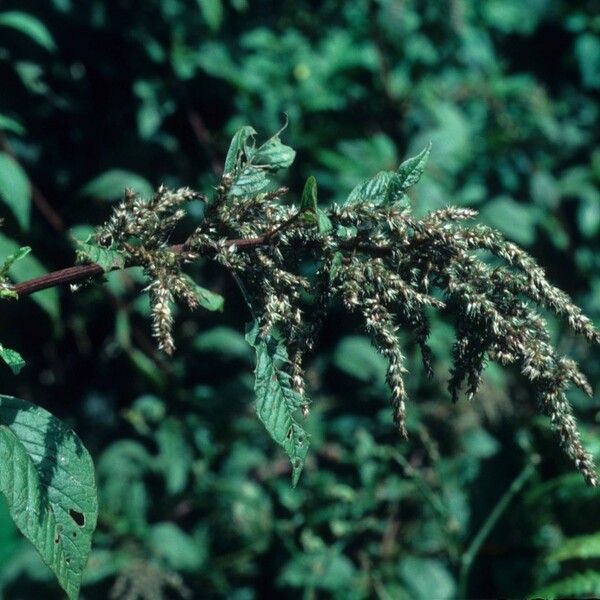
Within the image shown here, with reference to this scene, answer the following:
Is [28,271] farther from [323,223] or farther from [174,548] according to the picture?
[323,223]

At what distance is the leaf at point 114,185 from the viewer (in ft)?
7.95

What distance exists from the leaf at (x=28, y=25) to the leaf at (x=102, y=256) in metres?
1.33

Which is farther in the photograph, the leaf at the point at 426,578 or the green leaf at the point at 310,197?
the leaf at the point at 426,578

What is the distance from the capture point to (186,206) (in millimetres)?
2695

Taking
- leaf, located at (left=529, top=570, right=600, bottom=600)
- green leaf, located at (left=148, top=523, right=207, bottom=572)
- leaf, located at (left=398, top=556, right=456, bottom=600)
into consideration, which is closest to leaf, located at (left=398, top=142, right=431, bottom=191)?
leaf, located at (left=529, top=570, right=600, bottom=600)

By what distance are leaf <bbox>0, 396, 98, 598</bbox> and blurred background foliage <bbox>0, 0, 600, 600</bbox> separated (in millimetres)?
1032

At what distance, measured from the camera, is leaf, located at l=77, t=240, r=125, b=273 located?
114 centimetres

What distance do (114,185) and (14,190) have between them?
328mm

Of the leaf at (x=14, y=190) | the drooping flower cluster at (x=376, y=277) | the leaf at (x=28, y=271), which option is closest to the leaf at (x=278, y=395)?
the drooping flower cluster at (x=376, y=277)

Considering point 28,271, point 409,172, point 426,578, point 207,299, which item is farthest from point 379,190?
point 426,578

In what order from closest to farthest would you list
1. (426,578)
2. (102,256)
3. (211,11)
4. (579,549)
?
(102,256) < (579,549) < (211,11) < (426,578)

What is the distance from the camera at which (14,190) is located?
2.18 metres

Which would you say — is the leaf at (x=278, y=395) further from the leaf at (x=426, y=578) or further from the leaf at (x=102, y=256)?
the leaf at (x=426, y=578)

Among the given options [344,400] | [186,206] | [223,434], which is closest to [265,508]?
[223,434]
